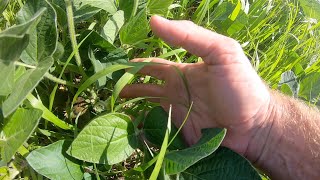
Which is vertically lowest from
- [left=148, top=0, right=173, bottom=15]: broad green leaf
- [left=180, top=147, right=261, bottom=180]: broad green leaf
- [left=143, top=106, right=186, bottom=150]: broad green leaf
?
[left=180, top=147, right=261, bottom=180]: broad green leaf

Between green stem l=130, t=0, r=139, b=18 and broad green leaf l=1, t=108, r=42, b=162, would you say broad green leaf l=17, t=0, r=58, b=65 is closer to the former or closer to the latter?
broad green leaf l=1, t=108, r=42, b=162

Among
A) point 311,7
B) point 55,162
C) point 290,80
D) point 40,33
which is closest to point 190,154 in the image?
point 55,162

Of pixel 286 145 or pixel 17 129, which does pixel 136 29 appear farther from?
pixel 286 145

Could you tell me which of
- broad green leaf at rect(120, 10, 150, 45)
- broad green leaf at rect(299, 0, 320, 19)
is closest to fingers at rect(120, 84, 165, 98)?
broad green leaf at rect(120, 10, 150, 45)

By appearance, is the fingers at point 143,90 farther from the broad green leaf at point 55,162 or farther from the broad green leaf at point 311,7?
the broad green leaf at point 311,7

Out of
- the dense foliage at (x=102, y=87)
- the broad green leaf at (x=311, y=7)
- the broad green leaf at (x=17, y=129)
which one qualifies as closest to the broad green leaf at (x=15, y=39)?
the dense foliage at (x=102, y=87)
